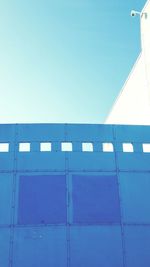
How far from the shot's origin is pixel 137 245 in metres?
9.91

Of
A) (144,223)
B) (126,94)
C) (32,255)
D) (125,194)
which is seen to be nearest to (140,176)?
(125,194)

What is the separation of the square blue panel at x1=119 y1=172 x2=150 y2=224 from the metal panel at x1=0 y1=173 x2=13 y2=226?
3.82 metres

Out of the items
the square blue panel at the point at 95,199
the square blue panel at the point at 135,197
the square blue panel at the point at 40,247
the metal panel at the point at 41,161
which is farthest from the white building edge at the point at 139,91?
the square blue panel at the point at 40,247

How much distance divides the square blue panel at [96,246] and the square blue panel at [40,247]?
13.8 inches

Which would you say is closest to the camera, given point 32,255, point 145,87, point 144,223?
point 32,255

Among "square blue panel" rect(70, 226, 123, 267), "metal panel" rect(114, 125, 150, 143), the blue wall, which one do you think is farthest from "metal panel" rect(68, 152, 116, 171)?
"square blue panel" rect(70, 226, 123, 267)

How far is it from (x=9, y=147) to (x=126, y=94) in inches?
340

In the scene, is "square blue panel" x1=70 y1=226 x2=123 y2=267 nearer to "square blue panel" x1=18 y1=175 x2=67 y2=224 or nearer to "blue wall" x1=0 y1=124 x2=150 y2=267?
"blue wall" x1=0 y1=124 x2=150 y2=267

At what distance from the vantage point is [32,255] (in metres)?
9.46

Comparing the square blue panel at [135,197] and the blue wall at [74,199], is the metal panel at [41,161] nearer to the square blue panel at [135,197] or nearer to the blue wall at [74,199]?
the blue wall at [74,199]

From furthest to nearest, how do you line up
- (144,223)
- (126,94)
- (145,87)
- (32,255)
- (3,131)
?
(126,94), (145,87), (3,131), (144,223), (32,255)

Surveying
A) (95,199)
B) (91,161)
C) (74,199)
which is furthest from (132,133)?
(74,199)

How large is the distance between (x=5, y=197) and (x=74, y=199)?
2.31 metres

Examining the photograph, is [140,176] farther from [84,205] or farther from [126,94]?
[126,94]
